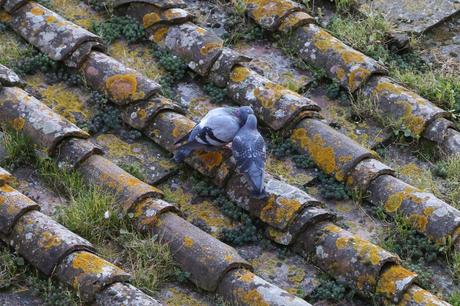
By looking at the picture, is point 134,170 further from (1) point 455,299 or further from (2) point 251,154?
(1) point 455,299

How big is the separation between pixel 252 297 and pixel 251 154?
963mm

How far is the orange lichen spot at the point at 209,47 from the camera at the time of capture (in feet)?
22.9

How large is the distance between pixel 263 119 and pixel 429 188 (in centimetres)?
111

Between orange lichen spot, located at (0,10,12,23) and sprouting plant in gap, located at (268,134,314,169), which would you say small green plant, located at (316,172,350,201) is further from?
orange lichen spot, located at (0,10,12,23)

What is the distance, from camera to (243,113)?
20.5ft

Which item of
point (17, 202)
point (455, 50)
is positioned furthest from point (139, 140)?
point (455, 50)

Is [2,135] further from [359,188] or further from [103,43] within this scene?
[359,188]

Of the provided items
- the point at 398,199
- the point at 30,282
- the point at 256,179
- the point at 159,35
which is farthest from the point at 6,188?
the point at 398,199

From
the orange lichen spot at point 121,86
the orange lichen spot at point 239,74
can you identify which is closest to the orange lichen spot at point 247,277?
the orange lichen spot at point 121,86

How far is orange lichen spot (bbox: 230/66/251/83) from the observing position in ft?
22.6

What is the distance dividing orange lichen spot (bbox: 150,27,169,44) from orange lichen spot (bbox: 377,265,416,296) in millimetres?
2482

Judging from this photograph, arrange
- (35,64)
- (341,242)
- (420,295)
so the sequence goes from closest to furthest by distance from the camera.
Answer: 1. (420,295)
2. (341,242)
3. (35,64)

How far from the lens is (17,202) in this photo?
5.60 m

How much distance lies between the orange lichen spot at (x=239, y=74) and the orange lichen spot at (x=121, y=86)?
659mm
